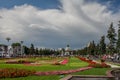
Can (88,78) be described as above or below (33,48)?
below

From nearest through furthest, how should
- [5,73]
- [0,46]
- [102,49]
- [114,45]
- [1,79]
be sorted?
[1,79] → [5,73] → [114,45] → [102,49] → [0,46]

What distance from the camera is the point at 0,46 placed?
197000mm

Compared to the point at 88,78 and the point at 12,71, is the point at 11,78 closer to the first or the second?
the point at 12,71

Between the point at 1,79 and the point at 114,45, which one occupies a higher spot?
the point at 114,45

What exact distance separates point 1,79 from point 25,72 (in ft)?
8.58

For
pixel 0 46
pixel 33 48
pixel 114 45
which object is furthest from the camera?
pixel 0 46

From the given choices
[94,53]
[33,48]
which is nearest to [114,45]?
[94,53]

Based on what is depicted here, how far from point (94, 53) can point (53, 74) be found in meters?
135

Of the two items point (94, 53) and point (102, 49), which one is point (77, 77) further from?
point (94, 53)

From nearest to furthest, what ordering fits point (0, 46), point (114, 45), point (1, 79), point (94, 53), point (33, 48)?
point (1, 79) < point (114, 45) < point (94, 53) < point (33, 48) < point (0, 46)

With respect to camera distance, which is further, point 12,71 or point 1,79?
point 12,71

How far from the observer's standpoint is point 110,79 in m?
19.5

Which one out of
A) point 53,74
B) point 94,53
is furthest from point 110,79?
point 94,53

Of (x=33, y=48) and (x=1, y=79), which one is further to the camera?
(x=33, y=48)
